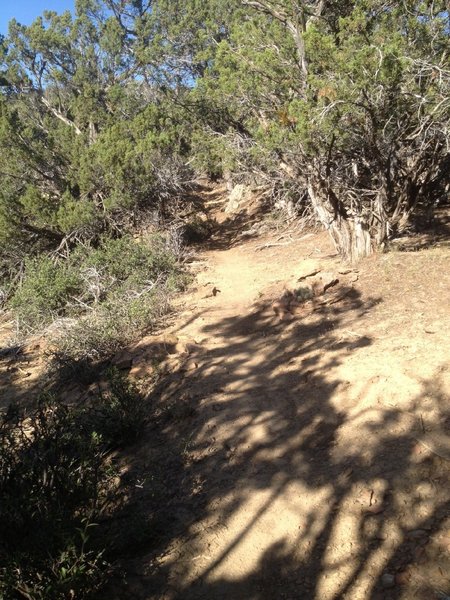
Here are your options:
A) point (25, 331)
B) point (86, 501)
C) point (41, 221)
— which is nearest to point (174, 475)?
point (86, 501)

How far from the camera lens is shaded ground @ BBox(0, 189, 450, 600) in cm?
254

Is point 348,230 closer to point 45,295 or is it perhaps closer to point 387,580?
point 45,295

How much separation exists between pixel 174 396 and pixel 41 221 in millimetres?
7524

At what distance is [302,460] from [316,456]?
0.12 m

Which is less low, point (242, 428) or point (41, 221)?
point (41, 221)

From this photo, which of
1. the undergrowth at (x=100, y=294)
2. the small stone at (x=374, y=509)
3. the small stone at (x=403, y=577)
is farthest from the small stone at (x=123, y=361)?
the small stone at (x=403, y=577)

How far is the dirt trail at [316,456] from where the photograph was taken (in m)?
2.54

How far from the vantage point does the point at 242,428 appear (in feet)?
13.3

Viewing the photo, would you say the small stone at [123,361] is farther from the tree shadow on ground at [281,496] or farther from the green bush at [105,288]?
the tree shadow on ground at [281,496]

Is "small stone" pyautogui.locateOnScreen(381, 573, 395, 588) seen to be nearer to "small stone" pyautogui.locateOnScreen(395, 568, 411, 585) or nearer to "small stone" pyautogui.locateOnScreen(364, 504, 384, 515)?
"small stone" pyautogui.locateOnScreen(395, 568, 411, 585)

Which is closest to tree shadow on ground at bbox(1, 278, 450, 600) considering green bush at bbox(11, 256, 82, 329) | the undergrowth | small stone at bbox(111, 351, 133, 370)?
small stone at bbox(111, 351, 133, 370)

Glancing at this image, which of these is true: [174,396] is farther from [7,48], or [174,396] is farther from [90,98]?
[7,48]

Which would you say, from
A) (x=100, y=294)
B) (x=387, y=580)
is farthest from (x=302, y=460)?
(x=100, y=294)

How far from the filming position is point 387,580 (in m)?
2.35
